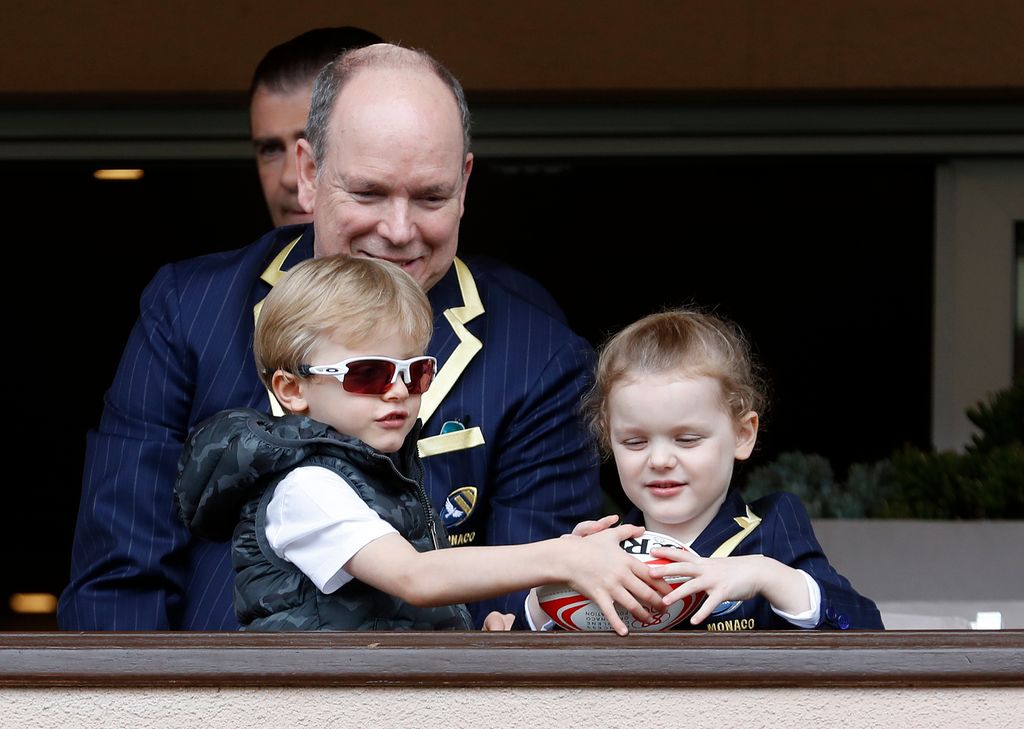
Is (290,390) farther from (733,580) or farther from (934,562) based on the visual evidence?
(934,562)

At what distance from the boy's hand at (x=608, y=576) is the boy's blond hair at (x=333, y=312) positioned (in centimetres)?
43

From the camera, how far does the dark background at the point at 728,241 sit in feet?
16.3

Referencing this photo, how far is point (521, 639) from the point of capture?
2092 mm

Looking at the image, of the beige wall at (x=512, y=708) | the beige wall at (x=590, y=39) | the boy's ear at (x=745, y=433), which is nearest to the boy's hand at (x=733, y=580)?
the beige wall at (x=512, y=708)

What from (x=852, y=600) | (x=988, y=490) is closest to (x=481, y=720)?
(x=852, y=600)

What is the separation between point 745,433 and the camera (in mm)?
2516

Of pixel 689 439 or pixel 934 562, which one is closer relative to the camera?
pixel 689 439

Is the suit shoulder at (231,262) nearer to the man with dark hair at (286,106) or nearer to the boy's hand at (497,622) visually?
the man with dark hair at (286,106)

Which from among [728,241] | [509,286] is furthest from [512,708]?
[728,241]

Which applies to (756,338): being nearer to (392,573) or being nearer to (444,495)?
(444,495)

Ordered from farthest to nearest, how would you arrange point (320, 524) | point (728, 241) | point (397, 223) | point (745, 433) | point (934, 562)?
point (728, 241) → point (934, 562) → point (397, 223) → point (745, 433) → point (320, 524)

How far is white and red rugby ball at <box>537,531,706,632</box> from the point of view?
7.21 feet

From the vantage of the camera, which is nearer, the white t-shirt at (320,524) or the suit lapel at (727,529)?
the white t-shirt at (320,524)

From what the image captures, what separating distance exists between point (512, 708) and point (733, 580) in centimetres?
33
